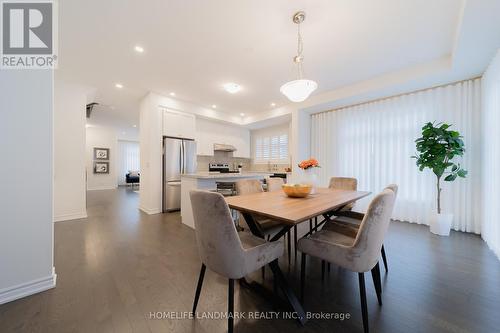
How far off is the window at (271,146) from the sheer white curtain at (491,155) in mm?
3895

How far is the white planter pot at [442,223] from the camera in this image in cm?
280

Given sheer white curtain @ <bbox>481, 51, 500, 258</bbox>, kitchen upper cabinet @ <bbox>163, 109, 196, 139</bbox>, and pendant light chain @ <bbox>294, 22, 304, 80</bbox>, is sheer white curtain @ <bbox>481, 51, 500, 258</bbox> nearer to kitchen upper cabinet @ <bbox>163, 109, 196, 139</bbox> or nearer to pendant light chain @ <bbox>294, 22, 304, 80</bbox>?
pendant light chain @ <bbox>294, 22, 304, 80</bbox>

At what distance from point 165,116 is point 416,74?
15.8ft

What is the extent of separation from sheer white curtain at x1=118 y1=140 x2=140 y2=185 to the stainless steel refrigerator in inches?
274

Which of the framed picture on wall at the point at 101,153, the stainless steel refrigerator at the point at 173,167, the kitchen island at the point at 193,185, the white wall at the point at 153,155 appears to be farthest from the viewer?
the framed picture on wall at the point at 101,153

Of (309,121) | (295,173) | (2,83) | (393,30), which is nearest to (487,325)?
(393,30)

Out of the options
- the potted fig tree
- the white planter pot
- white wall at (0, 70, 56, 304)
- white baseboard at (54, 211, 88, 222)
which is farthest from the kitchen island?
the white planter pot

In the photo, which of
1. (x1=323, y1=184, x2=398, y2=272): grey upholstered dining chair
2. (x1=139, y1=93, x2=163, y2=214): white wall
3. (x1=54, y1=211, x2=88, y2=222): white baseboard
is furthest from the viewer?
(x1=139, y1=93, x2=163, y2=214): white wall

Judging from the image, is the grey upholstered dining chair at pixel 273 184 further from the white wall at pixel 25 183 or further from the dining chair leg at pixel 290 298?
the white wall at pixel 25 183

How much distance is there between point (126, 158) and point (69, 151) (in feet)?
22.2

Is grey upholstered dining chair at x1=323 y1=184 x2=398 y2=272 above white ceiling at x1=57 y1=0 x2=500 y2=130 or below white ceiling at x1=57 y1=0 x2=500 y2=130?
below

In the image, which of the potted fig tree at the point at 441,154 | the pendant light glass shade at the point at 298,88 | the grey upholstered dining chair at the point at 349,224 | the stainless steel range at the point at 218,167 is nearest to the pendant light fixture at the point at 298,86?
the pendant light glass shade at the point at 298,88

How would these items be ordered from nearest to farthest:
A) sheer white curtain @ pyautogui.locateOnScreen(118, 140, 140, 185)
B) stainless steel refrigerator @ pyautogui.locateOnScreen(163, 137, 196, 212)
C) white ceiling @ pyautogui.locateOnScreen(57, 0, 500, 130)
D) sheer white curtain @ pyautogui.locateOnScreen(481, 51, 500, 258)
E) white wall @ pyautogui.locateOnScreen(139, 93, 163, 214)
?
white ceiling @ pyautogui.locateOnScreen(57, 0, 500, 130) → sheer white curtain @ pyautogui.locateOnScreen(481, 51, 500, 258) → white wall @ pyautogui.locateOnScreen(139, 93, 163, 214) → stainless steel refrigerator @ pyautogui.locateOnScreen(163, 137, 196, 212) → sheer white curtain @ pyautogui.locateOnScreen(118, 140, 140, 185)

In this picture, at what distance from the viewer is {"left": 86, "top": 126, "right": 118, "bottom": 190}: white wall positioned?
318 inches
